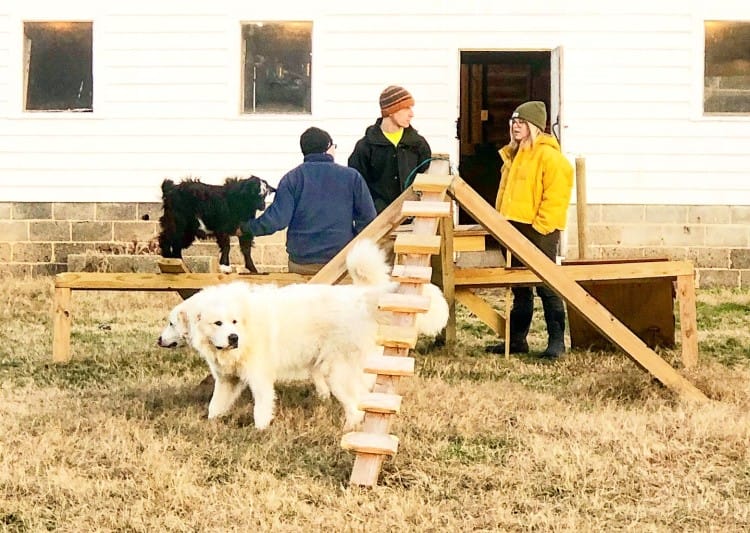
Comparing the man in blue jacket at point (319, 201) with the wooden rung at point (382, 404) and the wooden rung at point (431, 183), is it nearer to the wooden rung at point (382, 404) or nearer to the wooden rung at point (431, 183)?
the wooden rung at point (431, 183)

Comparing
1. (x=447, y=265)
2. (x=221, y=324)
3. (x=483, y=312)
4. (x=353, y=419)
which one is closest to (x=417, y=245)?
(x=353, y=419)

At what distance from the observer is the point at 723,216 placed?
1182 centimetres

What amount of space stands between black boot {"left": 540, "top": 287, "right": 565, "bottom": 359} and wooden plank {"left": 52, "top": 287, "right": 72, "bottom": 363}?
341cm

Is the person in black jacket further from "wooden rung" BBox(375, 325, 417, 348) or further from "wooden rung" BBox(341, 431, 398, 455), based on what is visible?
"wooden rung" BBox(341, 431, 398, 455)

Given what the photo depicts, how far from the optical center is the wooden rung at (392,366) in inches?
188

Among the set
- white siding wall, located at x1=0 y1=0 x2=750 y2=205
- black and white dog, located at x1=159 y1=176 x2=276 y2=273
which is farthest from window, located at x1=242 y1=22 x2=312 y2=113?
black and white dog, located at x1=159 y1=176 x2=276 y2=273

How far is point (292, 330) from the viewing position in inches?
224

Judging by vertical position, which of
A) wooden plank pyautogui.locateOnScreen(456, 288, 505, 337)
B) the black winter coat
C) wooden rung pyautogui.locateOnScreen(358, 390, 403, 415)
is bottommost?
wooden rung pyautogui.locateOnScreen(358, 390, 403, 415)

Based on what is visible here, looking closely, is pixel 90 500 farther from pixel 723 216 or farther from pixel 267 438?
pixel 723 216

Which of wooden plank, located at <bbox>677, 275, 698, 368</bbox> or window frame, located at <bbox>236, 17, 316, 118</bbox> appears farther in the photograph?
window frame, located at <bbox>236, 17, 316, 118</bbox>

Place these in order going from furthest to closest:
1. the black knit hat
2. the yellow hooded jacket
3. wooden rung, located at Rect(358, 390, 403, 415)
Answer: the yellow hooded jacket, the black knit hat, wooden rung, located at Rect(358, 390, 403, 415)

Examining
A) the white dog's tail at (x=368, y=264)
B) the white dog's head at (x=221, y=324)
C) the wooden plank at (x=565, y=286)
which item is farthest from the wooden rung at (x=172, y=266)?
the wooden plank at (x=565, y=286)

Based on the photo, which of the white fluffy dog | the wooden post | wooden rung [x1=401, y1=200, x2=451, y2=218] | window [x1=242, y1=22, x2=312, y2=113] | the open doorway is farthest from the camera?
the open doorway

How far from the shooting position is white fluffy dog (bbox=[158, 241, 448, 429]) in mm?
5551
